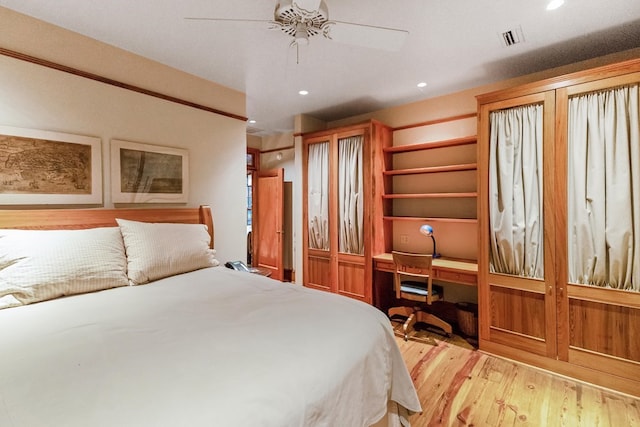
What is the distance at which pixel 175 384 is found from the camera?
87cm

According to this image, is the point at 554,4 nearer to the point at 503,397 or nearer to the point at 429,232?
the point at 429,232

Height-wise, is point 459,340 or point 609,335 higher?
point 609,335

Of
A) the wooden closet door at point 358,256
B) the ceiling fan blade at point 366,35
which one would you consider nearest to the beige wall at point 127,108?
the wooden closet door at point 358,256

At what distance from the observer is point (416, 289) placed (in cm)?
317

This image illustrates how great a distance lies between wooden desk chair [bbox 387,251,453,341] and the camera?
2.98 metres

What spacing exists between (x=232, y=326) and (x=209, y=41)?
2.19m

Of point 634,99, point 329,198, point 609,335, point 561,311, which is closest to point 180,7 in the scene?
point 329,198

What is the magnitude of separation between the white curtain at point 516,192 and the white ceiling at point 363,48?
0.59 metres

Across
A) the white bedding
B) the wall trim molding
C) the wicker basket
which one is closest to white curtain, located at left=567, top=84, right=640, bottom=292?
the wicker basket

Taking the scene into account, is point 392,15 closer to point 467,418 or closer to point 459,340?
point 467,418

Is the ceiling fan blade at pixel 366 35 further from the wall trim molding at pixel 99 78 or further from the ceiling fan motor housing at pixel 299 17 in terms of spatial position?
the wall trim molding at pixel 99 78

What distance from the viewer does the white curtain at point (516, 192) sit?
2.45 meters

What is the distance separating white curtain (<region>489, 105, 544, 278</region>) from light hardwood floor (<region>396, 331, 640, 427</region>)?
32.3 inches

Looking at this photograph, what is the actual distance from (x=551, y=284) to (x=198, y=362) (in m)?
2.67
